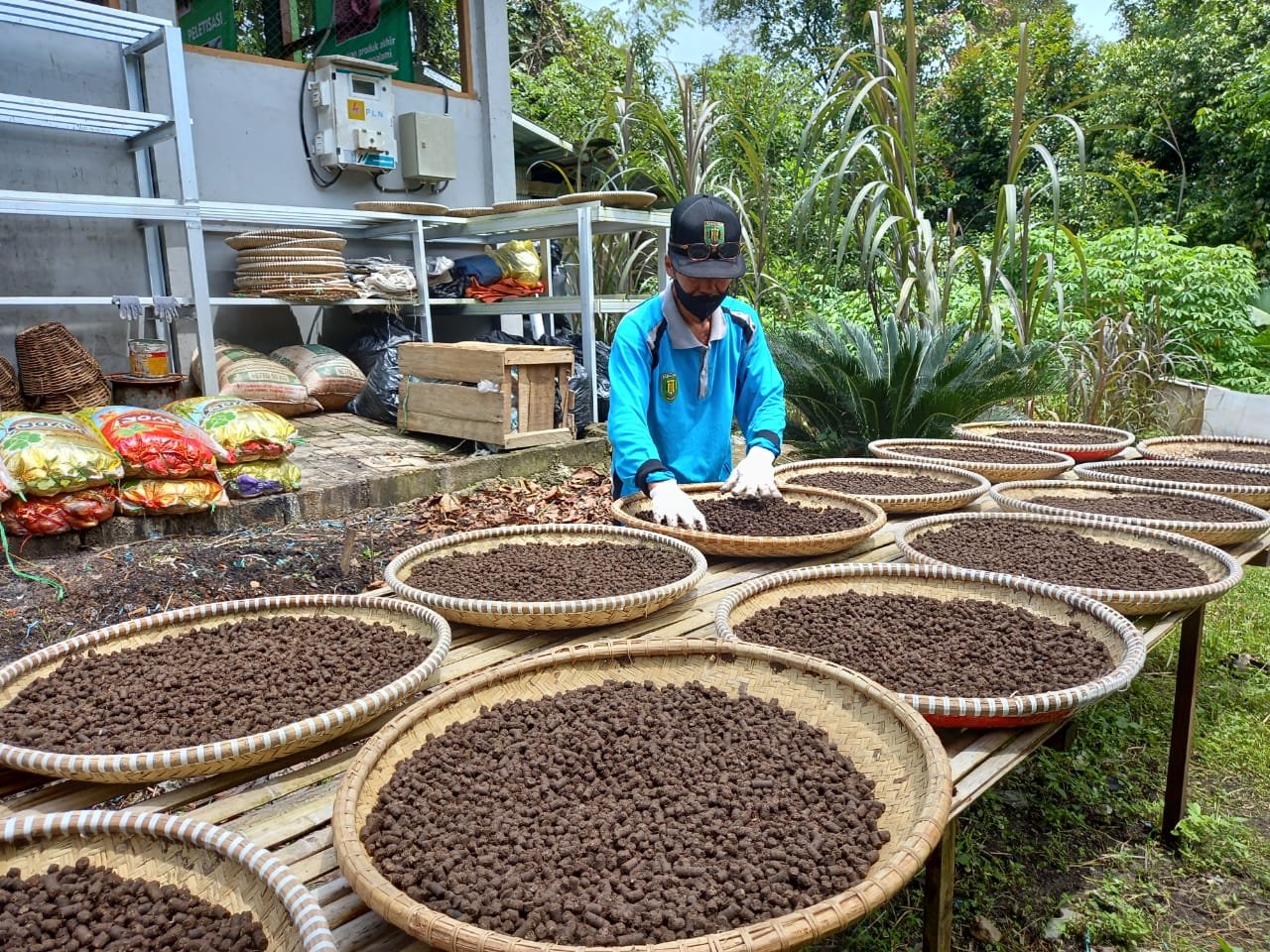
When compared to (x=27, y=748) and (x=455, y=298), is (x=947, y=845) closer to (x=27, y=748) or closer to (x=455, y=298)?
(x=27, y=748)

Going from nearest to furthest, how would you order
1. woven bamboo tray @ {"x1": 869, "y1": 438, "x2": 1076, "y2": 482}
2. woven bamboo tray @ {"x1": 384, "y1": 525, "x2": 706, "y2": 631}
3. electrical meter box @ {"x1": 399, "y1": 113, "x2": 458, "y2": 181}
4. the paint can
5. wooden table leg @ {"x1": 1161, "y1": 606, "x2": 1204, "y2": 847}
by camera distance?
woven bamboo tray @ {"x1": 384, "y1": 525, "x2": 706, "y2": 631}
wooden table leg @ {"x1": 1161, "y1": 606, "x2": 1204, "y2": 847}
woven bamboo tray @ {"x1": 869, "y1": 438, "x2": 1076, "y2": 482}
the paint can
electrical meter box @ {"x1": 399, "y1": 113, "x2": 458, "y2": 181}

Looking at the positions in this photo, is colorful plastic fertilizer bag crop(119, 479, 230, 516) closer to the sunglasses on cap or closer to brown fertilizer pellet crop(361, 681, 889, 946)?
the sunglasses on cap

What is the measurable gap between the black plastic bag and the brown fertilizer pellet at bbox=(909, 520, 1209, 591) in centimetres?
388

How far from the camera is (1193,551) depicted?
1.93 meters

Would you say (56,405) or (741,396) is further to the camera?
(56,405)

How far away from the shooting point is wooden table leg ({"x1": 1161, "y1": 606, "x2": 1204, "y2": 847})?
222 cm

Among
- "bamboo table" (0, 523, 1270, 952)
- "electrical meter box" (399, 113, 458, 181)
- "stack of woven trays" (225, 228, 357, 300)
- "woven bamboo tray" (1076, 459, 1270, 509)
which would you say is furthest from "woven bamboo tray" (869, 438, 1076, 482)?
"electrical meter box" (399, 113, 458, 181)

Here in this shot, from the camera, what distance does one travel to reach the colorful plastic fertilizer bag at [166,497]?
342cm

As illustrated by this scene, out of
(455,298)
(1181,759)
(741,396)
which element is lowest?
(1181,759)

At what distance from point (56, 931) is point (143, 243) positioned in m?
5.51

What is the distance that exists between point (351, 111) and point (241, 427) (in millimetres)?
3206

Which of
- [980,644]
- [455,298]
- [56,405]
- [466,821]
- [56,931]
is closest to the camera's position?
[56,931]

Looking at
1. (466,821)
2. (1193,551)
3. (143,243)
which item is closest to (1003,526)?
(1193,551)

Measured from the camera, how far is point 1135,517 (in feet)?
7.18
